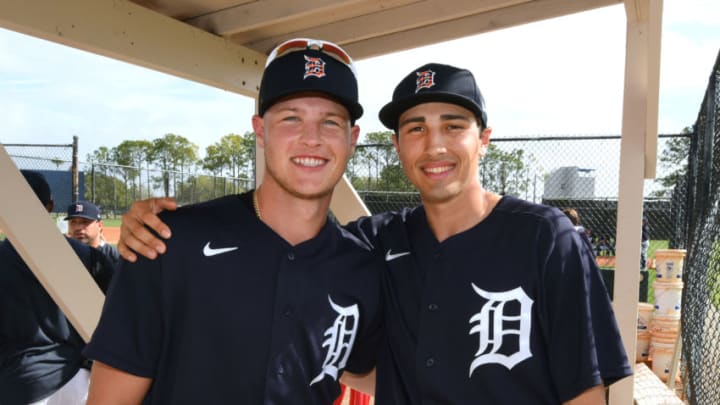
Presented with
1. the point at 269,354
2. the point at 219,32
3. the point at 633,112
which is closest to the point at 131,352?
the point at 269,354

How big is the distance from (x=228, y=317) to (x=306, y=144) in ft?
2.14

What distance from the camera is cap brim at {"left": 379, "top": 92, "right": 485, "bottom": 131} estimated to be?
2.07 meters

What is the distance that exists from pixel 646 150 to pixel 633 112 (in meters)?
0.20

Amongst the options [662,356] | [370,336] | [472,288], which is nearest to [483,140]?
[472,288]

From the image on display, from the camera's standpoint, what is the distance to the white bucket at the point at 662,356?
6.98 meters

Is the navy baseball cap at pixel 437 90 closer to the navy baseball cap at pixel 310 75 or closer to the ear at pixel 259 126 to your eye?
the navy baseball cap at pixel 310 75

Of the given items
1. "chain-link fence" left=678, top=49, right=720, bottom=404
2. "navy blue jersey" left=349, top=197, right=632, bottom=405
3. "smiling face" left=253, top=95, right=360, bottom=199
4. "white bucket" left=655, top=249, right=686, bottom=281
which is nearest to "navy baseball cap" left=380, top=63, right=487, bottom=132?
"smiling face" left=253, top=95, right=360, bottom=199

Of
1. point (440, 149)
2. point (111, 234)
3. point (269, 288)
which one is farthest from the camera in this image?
point (111, 234)

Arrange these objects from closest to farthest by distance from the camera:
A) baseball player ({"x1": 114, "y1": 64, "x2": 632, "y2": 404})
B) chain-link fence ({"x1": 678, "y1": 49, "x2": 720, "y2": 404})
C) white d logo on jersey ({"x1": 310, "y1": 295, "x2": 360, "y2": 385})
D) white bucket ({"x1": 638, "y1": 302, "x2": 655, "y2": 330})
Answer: baseball player ({"x1": 114, "y1": 64, "x2": 632, "y2": 404})
white d logo on jersey ({"x1": 310, "y1": 295, "x2": 360, "y2": 385})
chain-link fence ({"x1": 678, "y1": 49, "x2": 720, "y2": 404})
white bucket ({"x1": 638, "y1": 302, "x2": 655, "y2": 330})

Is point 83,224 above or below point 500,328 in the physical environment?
above

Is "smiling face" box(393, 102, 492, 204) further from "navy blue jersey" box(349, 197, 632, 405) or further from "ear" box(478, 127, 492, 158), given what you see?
"navy blue jersey" box(349, 197, 632, 405)

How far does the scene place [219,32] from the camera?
321 cm

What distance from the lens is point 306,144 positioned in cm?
197

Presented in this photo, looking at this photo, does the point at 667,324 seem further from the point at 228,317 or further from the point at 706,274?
the point at 228,317
